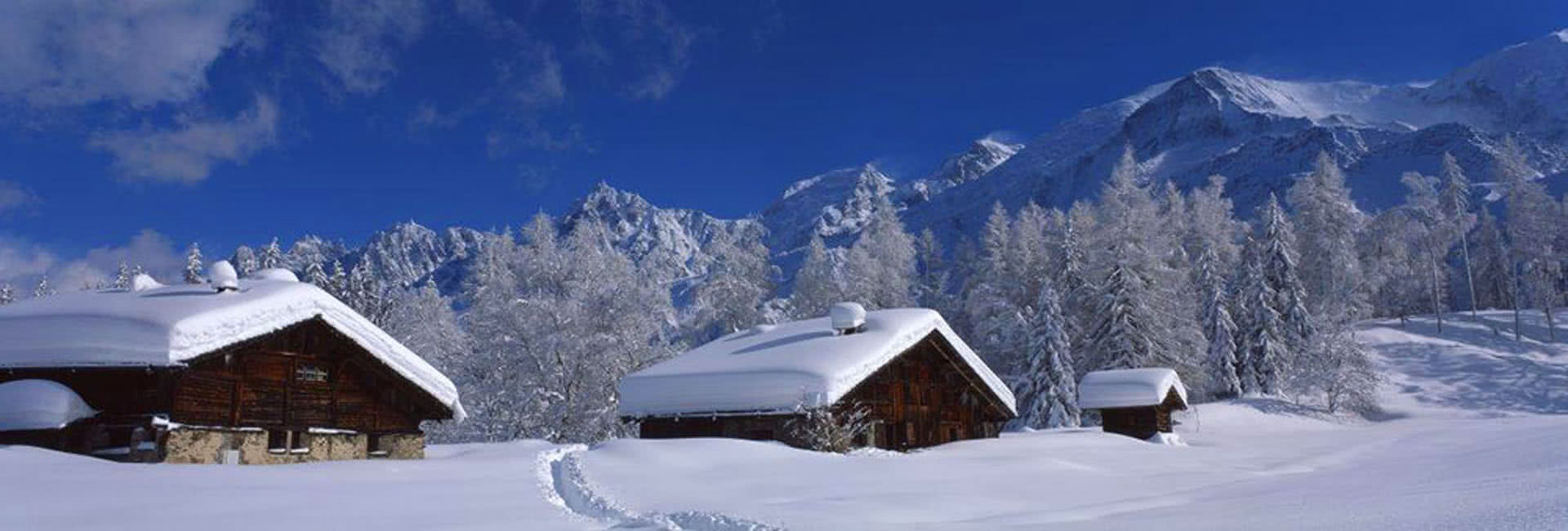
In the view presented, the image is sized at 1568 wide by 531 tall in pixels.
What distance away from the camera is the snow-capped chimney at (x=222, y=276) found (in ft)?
74.5

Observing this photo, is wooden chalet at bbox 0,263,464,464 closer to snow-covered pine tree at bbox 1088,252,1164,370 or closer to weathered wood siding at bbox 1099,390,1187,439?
weathered wood siding at bbox 1099,390,1187,439

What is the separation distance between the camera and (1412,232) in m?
86.8

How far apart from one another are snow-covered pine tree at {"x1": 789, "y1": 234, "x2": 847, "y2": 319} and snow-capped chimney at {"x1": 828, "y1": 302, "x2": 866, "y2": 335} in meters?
26.1

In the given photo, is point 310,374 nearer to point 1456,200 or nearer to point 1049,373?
point 1049,373

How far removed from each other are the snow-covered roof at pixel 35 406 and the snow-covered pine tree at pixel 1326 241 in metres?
64.8

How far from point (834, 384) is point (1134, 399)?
1861 centimetres

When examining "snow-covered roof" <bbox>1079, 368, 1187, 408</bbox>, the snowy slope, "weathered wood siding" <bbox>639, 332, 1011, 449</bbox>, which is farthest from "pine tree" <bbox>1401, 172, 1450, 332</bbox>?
the snowy slope

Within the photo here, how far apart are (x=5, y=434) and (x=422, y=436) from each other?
8.72 metres

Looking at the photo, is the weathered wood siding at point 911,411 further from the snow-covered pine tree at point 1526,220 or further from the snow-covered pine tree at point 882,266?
the snow-covered pine tree at point 1526,220

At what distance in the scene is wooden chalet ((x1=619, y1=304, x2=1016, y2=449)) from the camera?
2677 cm

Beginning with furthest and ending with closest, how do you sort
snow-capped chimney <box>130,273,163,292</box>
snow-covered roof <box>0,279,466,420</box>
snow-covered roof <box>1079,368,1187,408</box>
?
snow-covered roof <box>1079,368,1187,408</box>
snow-capped chimney <box>130,273,163,292</box>
snow-covered roof <box>0,279,466,420</box>

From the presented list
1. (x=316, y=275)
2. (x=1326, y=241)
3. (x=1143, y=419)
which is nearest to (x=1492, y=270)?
(x=1326, y=241)

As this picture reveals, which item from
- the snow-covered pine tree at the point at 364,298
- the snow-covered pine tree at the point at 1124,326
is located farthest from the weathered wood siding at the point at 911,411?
the snow-covered pine tree at the point at 364,298

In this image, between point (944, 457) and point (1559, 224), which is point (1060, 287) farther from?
point (1559, 224)
